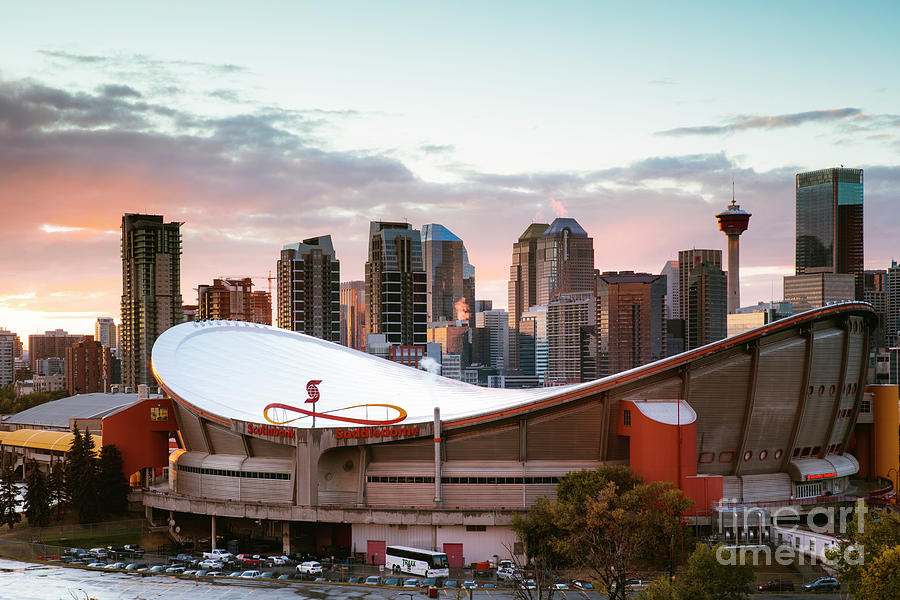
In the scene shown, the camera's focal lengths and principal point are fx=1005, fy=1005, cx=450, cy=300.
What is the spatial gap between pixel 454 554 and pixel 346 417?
1378cm

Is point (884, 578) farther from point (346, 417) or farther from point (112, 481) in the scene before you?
point (112, 481)

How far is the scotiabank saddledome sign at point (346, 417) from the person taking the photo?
74188 millimetres

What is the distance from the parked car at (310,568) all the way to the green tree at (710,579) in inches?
1019

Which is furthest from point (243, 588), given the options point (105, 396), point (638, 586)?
A: point (105, 396)

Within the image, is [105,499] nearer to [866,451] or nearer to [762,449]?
[762,449]

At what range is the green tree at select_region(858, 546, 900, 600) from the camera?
45875 mm

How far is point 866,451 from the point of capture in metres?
90.1

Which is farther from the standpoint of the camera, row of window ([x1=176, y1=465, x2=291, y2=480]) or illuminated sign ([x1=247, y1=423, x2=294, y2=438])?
row of window ([x1=176, y1=465, x2=291, y2=480])

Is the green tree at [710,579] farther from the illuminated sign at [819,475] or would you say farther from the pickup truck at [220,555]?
the pickup truck at [220,555]

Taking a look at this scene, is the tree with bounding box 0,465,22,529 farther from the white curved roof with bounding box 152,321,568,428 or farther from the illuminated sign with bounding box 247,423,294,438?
the illuminated sign with bounding box 247,423,294,438

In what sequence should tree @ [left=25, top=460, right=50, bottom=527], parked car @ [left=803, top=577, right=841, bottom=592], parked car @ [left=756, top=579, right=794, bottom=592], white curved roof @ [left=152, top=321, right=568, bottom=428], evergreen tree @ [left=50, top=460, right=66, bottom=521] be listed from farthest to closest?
evergreen tree @ [left=50, top=460, right=66, bottom=521]
tree @ [left=25, top=460, right=50, bottom=527]
white curved roof @ [left=152, top=321, right=568, bottom=428]
parked car @ [left=756, top=579, right=794, bottom=592]
parked car @ [left=803, top=577, right=841, bottom=592]

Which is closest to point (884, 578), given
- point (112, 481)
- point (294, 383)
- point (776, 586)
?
point (776, 586)

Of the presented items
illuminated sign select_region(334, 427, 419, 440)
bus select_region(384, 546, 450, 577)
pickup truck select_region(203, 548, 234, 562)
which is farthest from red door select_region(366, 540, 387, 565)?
pickup truck select_region(203, 548, 234, 562)

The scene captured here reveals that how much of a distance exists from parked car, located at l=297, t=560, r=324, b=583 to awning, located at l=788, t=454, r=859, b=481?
37597mm
